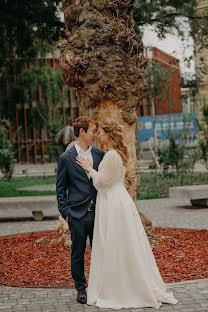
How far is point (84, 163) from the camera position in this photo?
495 centimetres

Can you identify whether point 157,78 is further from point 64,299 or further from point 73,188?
point 64,299

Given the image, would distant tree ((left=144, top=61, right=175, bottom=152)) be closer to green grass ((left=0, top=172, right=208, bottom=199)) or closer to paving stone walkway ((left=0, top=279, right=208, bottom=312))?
green grass ((left=0, top=172, right=208, bottom=199))

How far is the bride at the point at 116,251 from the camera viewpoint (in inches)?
192

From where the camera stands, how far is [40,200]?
12.1 m

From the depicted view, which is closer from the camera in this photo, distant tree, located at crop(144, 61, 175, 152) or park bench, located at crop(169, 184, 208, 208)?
park bench, located at crop(169, 184, 208, 208)

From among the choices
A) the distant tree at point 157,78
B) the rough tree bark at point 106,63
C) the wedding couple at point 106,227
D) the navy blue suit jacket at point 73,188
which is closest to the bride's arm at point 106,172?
the wedding couple at point 106,227

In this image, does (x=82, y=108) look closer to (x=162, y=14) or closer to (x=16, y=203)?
(x=16, y=203)

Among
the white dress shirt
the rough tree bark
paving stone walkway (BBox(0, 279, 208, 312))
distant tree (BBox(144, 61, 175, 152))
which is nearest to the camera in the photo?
paving stone walkway (BBox(0, 279, 208, 312))

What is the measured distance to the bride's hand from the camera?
16.1ft

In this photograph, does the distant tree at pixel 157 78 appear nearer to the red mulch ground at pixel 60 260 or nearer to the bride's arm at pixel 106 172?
the red mulch ground at pixel 60 260

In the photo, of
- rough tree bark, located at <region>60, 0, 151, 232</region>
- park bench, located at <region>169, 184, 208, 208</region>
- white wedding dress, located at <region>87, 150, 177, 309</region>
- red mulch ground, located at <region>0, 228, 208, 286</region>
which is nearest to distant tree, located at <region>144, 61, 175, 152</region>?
park bench, located at <region>169, 184, 208, 208</region>

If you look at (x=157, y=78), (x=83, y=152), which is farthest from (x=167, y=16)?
(x=157, y=78)

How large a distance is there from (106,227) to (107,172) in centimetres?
52

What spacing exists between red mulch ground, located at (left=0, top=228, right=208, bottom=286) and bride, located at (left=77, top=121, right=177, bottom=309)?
1092 millimetres
